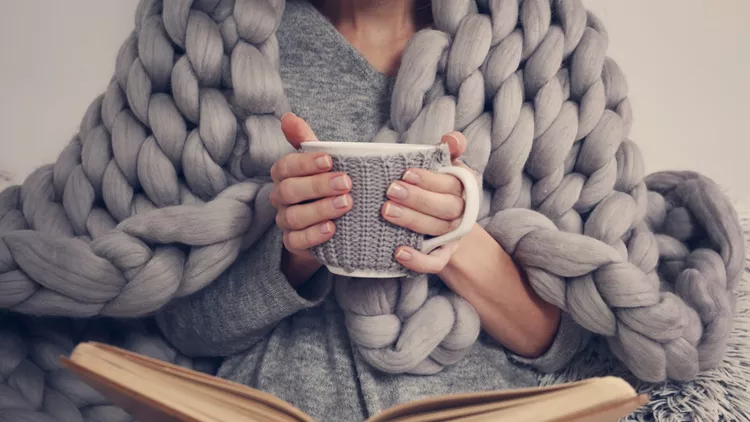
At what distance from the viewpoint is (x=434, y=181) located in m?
0.51

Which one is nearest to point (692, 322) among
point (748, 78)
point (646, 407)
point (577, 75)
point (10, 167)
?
point (646, 407)

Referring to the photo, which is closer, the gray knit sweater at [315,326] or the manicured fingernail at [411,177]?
the manicured fingernail at [411,177]

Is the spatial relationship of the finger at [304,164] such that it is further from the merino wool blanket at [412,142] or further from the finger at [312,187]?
the merino wool blanket at [412,142]

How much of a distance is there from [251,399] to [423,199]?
0.60ft

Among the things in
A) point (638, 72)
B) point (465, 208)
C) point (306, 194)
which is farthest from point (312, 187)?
point (638, 72)

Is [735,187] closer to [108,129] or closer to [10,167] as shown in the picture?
[108,129]

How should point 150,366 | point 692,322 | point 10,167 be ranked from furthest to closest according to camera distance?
point 10,167 < point 692,322 < point 150,366

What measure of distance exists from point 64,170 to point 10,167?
0.49ft

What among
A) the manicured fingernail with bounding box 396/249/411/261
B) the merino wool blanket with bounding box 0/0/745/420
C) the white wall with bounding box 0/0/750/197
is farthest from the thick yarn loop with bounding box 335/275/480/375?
the white wall with bounding box 0/0/750/197

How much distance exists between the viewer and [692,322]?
2.03 feet

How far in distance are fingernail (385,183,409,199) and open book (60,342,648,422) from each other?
16 cm

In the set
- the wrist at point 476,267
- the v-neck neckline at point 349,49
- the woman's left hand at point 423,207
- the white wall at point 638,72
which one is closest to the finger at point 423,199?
the woman's left hand at point 423,207

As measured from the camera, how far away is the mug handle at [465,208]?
504mm

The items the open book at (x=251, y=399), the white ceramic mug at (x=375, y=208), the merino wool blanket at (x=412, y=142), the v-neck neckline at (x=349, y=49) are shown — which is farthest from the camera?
the v-neck neckline at (x=349, y=49)
